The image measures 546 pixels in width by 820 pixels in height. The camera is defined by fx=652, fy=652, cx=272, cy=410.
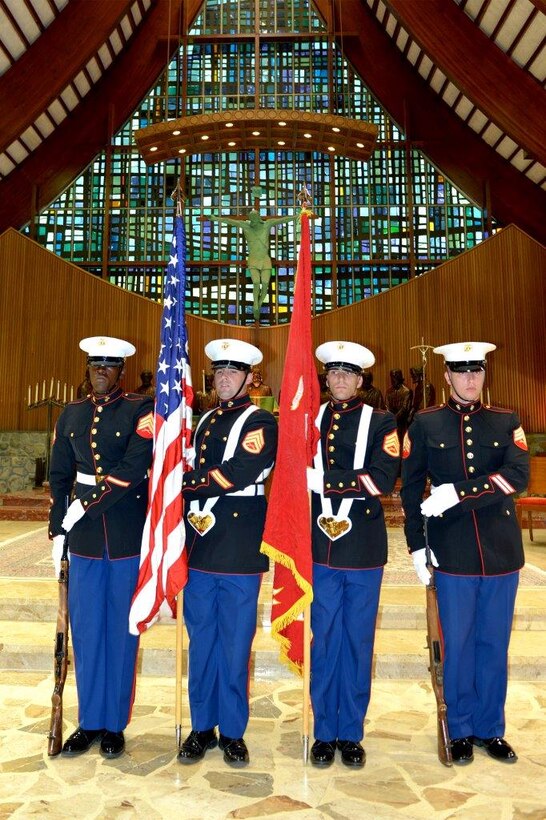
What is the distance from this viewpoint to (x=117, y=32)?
12.6m

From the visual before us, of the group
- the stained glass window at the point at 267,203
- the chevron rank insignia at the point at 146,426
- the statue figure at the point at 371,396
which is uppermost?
the stained glass window at the point at 267,203

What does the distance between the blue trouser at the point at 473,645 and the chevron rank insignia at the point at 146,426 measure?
1.27 meters

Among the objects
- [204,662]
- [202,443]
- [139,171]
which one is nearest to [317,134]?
[139,171]

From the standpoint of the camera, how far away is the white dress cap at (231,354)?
258 centimetres

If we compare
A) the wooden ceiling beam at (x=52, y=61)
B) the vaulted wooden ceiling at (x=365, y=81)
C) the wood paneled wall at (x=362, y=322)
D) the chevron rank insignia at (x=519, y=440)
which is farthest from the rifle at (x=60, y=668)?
the vaulted wooden ceiling at (x=365, y=81)

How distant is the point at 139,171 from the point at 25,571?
1063 cm

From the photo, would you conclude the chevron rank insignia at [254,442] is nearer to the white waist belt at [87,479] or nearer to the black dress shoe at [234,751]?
the white waist belt at [87,479]

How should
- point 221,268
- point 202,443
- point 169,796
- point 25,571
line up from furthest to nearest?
1. point 221,268
2. point 25,571
3. point 202,443
4. point 169,796

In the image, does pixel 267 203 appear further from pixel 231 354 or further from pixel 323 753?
pixel 323 753

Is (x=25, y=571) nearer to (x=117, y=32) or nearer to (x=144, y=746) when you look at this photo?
(x=144, y=746)

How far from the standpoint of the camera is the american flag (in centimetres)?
244

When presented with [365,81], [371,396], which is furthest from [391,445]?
[365,81]

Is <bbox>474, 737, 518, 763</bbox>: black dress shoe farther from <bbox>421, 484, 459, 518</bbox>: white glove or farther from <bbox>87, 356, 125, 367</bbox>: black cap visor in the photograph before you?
<bbox>87, 356, 125, 367</bbox>: black cap visor

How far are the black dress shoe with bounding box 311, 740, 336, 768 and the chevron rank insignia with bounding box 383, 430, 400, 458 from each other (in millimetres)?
1104
